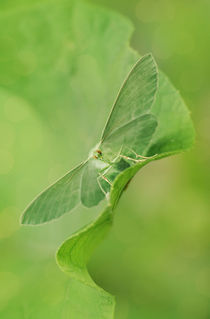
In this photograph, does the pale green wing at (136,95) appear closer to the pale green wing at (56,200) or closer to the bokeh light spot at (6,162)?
the pale green wing at (56,200)

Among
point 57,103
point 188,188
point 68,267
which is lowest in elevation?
point 188,188

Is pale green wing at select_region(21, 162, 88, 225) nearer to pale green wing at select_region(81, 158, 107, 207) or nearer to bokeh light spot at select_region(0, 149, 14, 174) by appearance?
pale green wing at select_region(81, 158, 107, 207)

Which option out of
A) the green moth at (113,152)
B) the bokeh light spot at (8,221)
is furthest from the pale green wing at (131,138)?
the bokeh light spot at (8,221)

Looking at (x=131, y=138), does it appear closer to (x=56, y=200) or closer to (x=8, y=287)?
(x=56, y=200)

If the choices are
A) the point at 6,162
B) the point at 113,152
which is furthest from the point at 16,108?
the point at 113,152

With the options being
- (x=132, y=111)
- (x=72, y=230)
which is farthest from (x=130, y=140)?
(x=72, y=230)

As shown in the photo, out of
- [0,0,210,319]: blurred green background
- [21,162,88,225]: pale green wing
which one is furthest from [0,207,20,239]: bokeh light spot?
[21,162,88,225]: pale green wing

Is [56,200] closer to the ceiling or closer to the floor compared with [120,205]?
closer to the ceiling

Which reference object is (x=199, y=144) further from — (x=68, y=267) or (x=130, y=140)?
(x=68, y=267)
